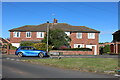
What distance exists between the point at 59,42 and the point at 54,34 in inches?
71.3

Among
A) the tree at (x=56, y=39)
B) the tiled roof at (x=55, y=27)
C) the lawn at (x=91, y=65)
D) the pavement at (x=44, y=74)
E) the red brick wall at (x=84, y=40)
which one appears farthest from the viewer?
the tiled roof at (x=55, y=27)

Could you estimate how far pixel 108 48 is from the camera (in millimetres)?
51375

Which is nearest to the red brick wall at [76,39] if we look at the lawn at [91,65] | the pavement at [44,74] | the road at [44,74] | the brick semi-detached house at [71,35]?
the brick semi-detached house at [71,35]

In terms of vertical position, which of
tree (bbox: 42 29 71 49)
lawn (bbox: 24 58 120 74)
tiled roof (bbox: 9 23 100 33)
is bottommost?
lawn (bbox: 24 58 120 74)

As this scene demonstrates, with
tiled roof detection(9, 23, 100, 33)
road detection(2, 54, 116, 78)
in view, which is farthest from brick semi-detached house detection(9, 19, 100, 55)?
road detection(2, 54, 116, 78)

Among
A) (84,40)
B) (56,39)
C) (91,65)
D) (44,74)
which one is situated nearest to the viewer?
(44,74)

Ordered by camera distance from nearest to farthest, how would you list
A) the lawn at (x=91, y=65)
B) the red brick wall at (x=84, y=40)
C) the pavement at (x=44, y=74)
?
the pavement at (x=44, y=74)
the lawn at (x=91, y=65)
the red brick wall at (x=84, y=40)

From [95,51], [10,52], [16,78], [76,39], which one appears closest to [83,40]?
[76,39]

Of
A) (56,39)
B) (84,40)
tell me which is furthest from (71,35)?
(56,39)

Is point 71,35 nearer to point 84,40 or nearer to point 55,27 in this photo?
point 84,40

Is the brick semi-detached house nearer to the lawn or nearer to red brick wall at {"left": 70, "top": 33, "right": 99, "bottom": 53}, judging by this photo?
red brick wall at {"left": 70, "top": 33, "right": 99, "bottom": 53}

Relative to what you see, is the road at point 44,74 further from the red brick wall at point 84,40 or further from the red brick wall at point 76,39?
the red brick wall at point 76,39

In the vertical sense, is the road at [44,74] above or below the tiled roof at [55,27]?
below

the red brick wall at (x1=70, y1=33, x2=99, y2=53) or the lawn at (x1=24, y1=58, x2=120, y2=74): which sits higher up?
the red brick wall at (x1=70, y1=33, x2=99, y2=53)
